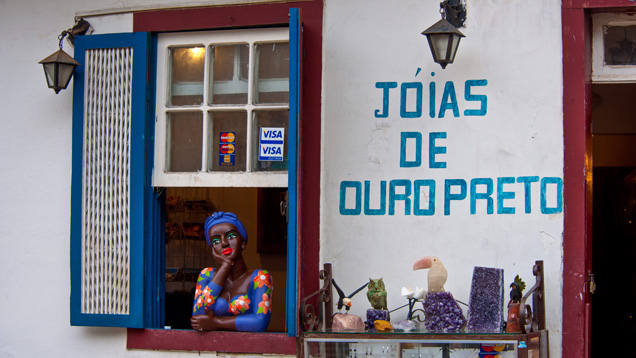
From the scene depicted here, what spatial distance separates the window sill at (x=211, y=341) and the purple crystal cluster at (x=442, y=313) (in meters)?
1.08

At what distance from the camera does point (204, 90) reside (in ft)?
19.5

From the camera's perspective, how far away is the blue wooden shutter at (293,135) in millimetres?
5355

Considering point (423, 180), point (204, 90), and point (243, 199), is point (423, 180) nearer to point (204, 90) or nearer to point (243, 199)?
point (204, 90)

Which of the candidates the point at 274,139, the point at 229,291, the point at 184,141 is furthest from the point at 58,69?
the point at 229,291

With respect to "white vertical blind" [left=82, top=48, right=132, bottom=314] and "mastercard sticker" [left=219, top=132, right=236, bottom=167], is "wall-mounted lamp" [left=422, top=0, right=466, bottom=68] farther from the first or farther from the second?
"white vertical blind" [left=82, top=48, right=132, bottom=314]

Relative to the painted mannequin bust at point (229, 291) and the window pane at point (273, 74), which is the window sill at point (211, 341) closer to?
the painted mannequin bust at point (229, 291)

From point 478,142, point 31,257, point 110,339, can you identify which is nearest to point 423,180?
point 478,142

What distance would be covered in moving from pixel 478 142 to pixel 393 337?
1.49m

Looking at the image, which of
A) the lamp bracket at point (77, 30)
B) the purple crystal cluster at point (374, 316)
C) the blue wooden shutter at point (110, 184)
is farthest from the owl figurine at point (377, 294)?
the lamp bracket at point (77, 30)

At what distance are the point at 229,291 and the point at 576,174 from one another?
2.52m

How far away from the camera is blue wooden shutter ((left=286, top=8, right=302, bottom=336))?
17.6 ft

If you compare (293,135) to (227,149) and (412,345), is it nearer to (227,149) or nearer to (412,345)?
(227,149)

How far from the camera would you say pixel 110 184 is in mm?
5992

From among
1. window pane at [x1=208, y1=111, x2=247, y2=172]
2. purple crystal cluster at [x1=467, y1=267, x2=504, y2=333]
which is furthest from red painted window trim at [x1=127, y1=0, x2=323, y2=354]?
purple crystal cluster at [x1=467, y1=267, x2=504, y2=333]
